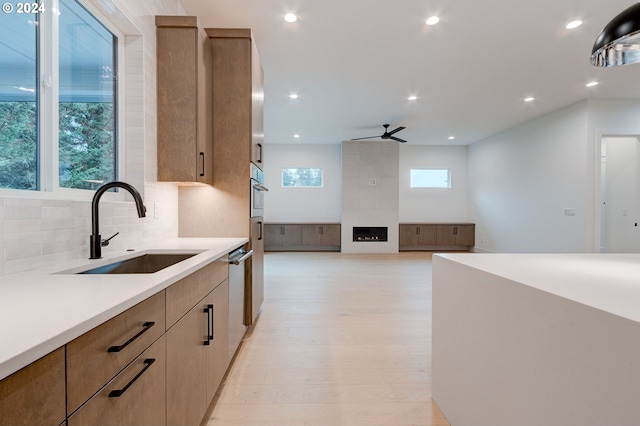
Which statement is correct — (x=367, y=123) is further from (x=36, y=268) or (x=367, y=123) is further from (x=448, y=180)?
(x=36, y=268)

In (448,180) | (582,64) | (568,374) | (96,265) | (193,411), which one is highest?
(582,64)

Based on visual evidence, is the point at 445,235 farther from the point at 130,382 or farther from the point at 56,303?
the point at 56,303

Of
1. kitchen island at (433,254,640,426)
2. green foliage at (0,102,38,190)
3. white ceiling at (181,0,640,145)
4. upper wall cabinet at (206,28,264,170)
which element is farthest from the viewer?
white ceiling at (181,0,640,145)

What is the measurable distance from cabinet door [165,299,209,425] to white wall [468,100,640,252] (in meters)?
5.83

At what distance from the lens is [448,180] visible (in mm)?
8234

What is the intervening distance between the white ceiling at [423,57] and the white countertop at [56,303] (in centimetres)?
256

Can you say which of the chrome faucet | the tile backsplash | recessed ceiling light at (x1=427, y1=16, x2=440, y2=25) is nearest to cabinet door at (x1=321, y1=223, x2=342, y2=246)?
recessed ceiling light at (x1=427, y1=16, x2=440, y2=25)

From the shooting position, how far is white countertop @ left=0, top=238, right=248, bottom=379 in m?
0.52

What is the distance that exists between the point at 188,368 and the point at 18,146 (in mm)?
1234

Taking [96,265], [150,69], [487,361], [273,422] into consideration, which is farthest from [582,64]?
[96,265]

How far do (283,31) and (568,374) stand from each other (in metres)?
3.30

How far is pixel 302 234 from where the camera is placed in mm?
7543

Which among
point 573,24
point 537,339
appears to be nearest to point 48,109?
point 537,339

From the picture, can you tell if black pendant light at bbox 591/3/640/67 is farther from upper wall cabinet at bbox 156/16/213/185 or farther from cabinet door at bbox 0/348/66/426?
upper wall cabinet at bbox 156/16/213/185
